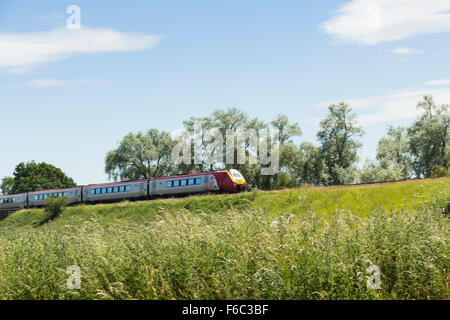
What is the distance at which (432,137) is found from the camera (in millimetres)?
61031

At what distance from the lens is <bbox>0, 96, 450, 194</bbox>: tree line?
58.4 metres

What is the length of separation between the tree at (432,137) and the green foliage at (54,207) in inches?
1718

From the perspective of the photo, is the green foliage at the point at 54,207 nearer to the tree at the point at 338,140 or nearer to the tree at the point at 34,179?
the tree at the point at 338,140

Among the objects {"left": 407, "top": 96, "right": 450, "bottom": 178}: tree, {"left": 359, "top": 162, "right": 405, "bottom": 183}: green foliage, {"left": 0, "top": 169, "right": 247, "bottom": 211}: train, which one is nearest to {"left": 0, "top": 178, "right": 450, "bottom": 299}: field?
{"left": 0, "top": 169, "right": 247, "bottom": 211}: train

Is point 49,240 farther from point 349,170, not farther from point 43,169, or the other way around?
point 43,169

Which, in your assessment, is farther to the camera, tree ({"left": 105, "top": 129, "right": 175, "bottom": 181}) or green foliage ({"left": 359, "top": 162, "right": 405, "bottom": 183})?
tree ({"left": 105, "top": 129, "right": 175, "bottom": 181})

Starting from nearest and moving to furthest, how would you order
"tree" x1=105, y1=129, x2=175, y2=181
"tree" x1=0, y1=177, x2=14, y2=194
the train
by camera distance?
1. the train
2. "tree" x1=105, y1=129, x2=175, y2=181
3. "tree" x1=0, y1=177, x2=14, y2=194

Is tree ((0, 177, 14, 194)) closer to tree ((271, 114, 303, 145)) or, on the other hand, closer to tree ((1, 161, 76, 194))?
tree ((1, 161, 76, 194))

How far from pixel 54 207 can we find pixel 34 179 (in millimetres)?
49860

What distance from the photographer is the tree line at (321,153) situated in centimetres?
5838

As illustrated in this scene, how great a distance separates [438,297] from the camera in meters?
11.3

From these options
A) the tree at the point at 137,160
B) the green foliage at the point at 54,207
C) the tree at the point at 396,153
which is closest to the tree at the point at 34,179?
the tree at the point at 137,160
